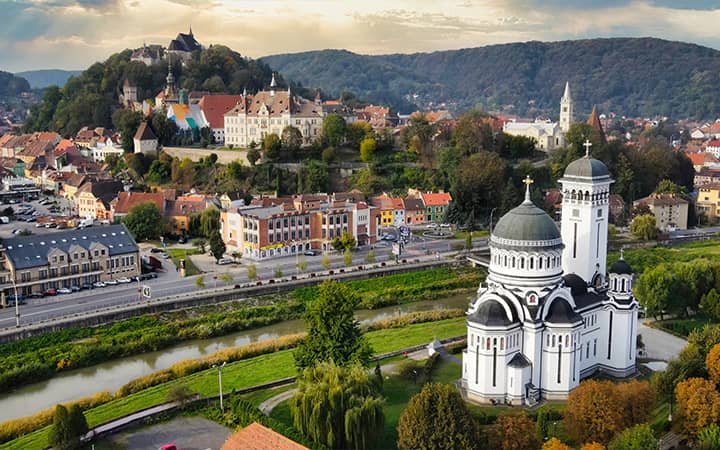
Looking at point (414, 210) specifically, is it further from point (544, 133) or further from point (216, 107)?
point (216, 107)

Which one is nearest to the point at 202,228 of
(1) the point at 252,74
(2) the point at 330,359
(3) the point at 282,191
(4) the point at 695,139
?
(3) the point at 282,191

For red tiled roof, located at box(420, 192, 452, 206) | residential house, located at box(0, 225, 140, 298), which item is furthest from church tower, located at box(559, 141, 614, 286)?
red tiled roof, located at box(420, 192, 452, 206)

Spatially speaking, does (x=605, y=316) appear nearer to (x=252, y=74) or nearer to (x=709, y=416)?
(x=709, y=416)

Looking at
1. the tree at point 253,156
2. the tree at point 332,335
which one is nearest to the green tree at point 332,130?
the tree at point 253,156

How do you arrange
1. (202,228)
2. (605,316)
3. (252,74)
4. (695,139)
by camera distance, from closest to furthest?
1. (605,316)
2. (202,228)
3. (252,74)
4. (695,139)

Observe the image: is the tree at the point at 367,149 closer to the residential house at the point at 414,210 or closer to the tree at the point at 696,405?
the residential house at the point at 414,210

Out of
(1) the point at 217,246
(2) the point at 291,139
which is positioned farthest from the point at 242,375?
(2) the point at 291,139
